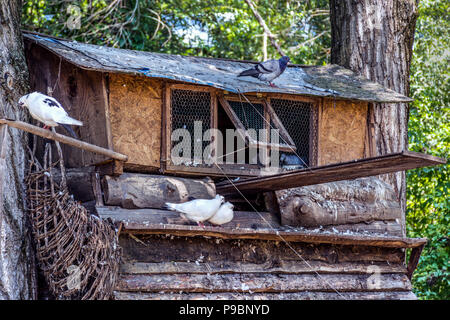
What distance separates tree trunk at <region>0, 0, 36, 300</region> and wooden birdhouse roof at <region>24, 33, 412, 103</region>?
30cm

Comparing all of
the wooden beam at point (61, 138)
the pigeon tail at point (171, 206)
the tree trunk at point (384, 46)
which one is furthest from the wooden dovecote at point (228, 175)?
the tree trunk at point (384, 46)

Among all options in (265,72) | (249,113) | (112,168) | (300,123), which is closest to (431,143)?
(300,123)

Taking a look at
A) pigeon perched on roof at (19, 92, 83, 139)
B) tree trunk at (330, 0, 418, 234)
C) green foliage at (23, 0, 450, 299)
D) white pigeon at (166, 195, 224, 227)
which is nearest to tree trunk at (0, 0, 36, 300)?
pigeon perched on roof at (19, 92, 83, 139)

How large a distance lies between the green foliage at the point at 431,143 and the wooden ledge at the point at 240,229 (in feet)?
16.2

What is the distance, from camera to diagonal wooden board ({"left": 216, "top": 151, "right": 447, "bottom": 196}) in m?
6.56

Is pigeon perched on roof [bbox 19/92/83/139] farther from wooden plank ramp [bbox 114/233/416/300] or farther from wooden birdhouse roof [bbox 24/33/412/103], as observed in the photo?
wooden plank ramp [bbox 114/233/416/300]

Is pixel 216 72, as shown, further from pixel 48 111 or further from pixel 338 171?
pixel 338 171

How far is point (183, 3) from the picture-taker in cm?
1451

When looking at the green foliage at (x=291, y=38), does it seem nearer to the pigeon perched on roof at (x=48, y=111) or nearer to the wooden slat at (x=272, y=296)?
the wooden slat at (x=272, y=296)
